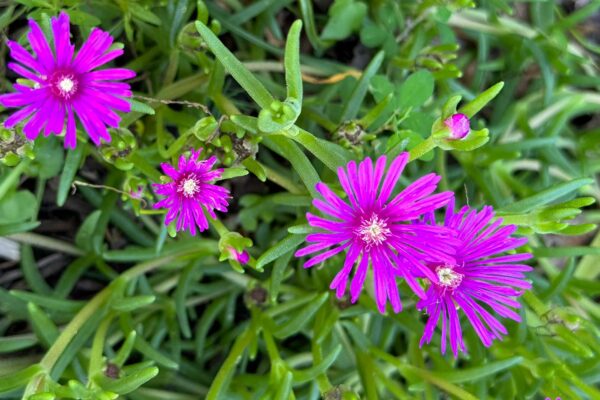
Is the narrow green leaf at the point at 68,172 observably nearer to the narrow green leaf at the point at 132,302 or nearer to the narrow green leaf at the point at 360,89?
the narrow green leaf at the point at 132,302

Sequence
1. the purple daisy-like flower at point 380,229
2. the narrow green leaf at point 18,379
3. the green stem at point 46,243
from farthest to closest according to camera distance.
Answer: the green stem at point 46,243, the narrow green leaf at point 18,379, the purple daisy-like flower at point 380,229

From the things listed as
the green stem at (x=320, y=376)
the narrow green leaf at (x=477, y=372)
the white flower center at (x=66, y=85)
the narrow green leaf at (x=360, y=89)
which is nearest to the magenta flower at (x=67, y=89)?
the white flower center at (x=66, y=85)

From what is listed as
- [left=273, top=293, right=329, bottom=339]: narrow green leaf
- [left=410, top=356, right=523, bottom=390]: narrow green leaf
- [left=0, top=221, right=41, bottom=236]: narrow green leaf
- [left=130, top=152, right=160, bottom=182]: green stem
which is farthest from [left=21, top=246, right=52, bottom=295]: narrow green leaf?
[left=410, top=356, right=523, bottom=390]: narrow green leaf

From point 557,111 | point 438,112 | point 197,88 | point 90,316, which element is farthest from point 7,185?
point 557,111

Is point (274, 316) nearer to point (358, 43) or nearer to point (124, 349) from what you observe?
point (124, 349)

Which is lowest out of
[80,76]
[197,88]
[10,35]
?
[80,76]
